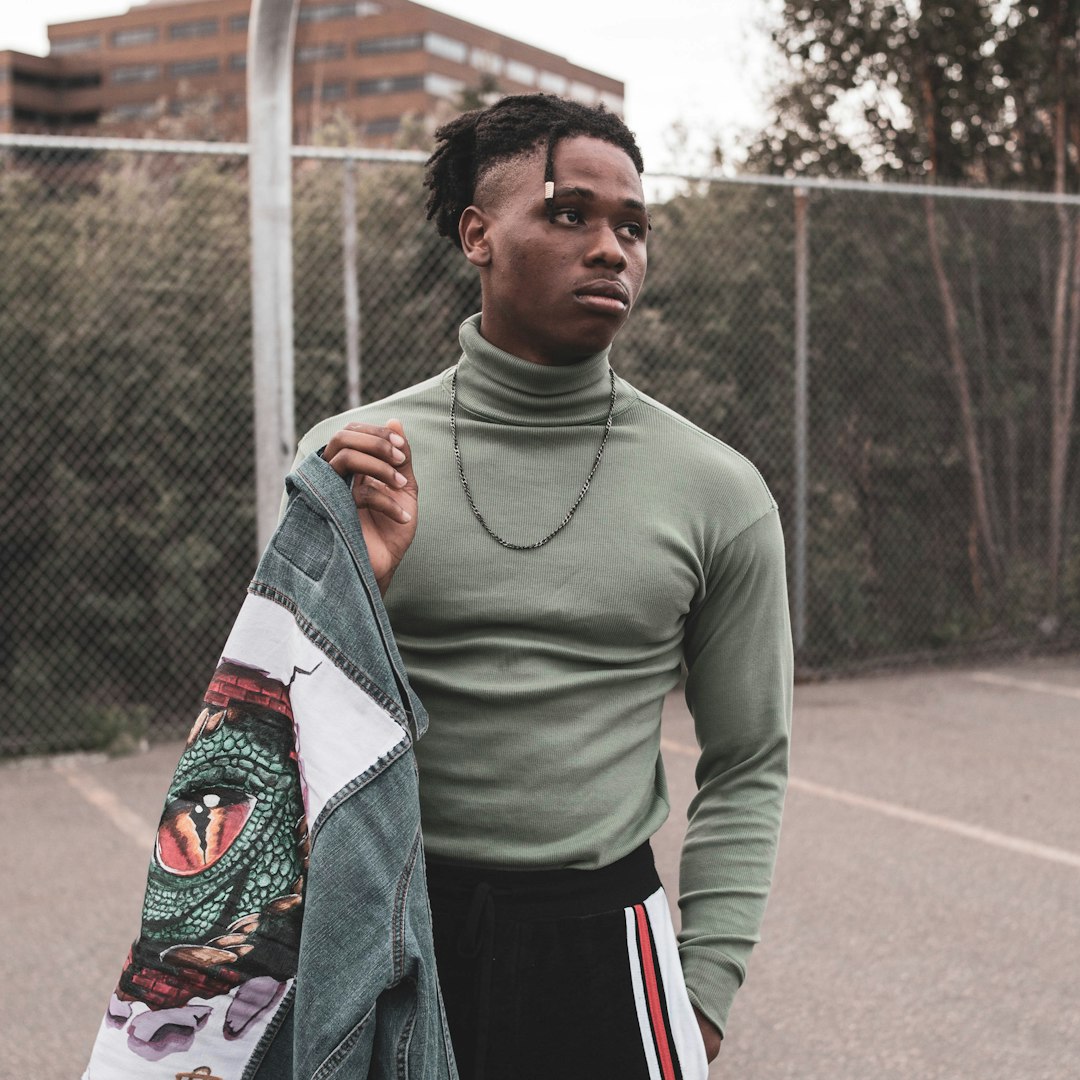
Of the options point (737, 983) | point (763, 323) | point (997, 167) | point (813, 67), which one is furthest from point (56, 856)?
point (997, 167)

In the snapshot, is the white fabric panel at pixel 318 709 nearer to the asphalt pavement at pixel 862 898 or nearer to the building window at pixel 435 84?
the asphalt pavement at pixel 862 898

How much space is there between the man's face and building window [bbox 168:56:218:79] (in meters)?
96.4

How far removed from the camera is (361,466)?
155 cm

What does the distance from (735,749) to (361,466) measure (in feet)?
2.25

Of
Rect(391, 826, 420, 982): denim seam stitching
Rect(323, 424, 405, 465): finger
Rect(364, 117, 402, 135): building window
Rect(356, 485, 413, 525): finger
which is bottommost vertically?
Rect(391, 826, 420, 982): denim seam stitching

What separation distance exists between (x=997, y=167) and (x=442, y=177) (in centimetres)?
908

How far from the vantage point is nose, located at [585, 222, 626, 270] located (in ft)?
5.57

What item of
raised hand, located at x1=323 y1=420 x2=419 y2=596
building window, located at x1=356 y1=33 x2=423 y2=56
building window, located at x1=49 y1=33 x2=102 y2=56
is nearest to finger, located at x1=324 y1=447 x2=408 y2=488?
raised hand, located at x1=323 y1=420 x2=419 y2=596

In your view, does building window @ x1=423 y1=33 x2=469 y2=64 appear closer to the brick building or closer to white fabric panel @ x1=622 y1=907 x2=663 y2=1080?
the brick building

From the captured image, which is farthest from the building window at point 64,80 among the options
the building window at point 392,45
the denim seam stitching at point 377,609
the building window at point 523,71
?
the denim seam stitching at point 377,609

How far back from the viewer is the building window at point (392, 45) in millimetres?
87625

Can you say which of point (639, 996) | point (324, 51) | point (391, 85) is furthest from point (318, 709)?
point (391, 85)

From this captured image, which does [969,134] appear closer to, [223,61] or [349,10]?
[349,10]

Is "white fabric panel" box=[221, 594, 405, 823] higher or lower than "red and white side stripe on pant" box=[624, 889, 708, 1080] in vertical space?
higher
